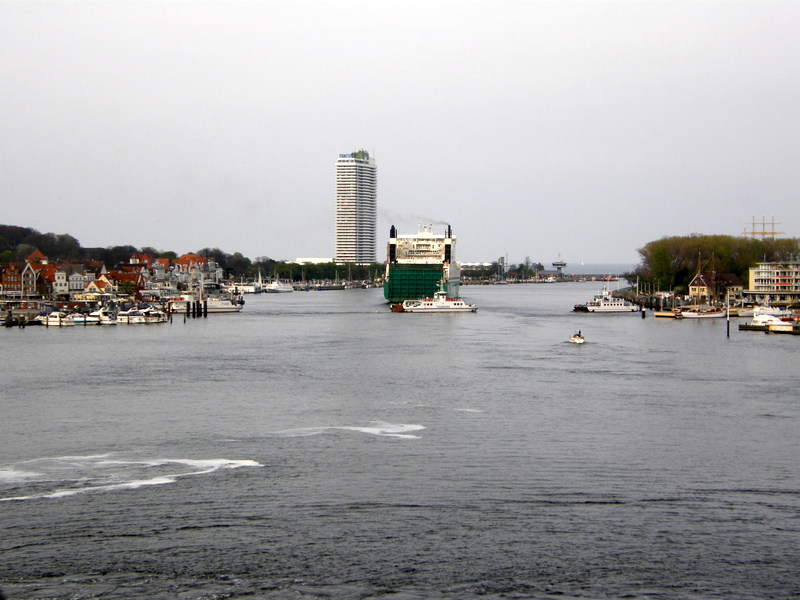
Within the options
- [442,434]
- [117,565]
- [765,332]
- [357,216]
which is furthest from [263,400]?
[357,216]

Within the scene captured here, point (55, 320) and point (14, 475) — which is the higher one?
point (55, 320)

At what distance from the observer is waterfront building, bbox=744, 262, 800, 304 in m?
56.8

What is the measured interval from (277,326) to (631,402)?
28076 millimetres

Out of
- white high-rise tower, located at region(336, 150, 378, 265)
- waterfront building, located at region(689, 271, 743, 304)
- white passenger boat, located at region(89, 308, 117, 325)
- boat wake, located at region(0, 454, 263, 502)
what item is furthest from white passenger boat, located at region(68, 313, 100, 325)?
white high-rise tower, located at region(336, 150, 378, 265)

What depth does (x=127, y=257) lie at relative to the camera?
3622 inches

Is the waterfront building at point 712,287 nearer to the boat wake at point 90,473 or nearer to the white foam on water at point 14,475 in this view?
the boat wake at point 90,473

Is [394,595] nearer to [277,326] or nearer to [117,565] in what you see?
[117,565]

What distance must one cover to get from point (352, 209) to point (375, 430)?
15166cm

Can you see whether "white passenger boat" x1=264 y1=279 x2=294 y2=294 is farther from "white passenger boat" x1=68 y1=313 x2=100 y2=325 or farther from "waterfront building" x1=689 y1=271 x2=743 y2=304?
"white passenger boat" x1=68 y1=313 x2=100 y2=325

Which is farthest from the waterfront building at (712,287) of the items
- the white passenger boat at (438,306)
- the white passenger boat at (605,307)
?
the white passenger boat at (438,306)

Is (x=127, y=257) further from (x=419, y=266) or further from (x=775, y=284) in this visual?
(x=775, y=284)

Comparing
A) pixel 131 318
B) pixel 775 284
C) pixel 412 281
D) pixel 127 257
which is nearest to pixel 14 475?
pixel 131 318

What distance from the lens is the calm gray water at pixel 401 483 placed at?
31.5 feet

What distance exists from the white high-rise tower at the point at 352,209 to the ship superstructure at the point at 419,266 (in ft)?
322
